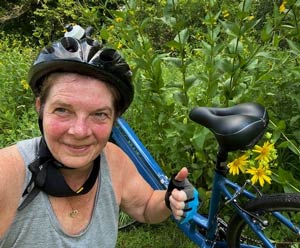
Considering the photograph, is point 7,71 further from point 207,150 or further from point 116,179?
point 116,179

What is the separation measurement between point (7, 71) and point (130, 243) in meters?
2.61

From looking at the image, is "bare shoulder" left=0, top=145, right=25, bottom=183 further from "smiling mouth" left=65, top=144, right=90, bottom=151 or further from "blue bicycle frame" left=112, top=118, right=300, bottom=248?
"blue bicycle frame" left=112, top=118, right=300, bottom=248

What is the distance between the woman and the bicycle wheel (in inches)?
29.3

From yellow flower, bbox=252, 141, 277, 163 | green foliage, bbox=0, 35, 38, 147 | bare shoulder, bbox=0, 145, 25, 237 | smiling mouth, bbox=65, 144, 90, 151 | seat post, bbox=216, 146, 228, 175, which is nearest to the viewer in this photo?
bare shoulder, bbox=0, 145, 25, 237

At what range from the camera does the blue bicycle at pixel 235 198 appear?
1729 millimetres

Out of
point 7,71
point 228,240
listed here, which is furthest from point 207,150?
point 7,71

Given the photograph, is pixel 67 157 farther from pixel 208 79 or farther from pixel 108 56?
pixel 208 79

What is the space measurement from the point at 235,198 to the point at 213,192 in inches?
4.4

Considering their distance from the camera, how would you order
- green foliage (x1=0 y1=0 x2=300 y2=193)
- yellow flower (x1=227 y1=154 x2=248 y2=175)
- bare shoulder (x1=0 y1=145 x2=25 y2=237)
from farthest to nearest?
green foliage (x1=0 y1=0 x2=300 y2=193) → yellow flower (x1=227 y1=154 x2=248 y2=175) → bare shoulder (x1=0 y1=145 x2=25 y2=237)

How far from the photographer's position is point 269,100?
2.57 m

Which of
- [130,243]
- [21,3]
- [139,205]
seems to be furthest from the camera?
[21,3]

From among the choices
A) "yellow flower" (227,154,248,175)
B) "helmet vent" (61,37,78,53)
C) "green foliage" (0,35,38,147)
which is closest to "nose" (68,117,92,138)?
"helmet vent" (61,37,78,53)

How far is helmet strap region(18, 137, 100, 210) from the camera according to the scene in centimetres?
132

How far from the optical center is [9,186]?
1.27 metres
